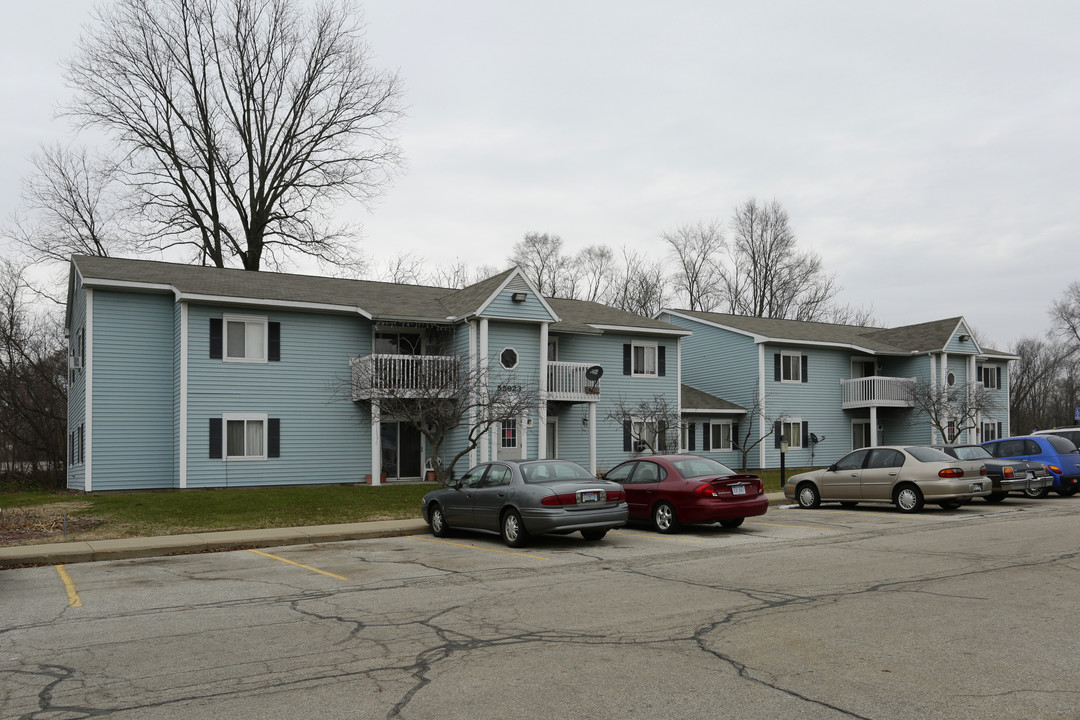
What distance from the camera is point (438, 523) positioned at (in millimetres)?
16141

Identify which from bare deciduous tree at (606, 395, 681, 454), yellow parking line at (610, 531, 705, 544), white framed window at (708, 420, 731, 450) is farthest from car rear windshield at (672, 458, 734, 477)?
white framed window at (708, 420, 731, 450)

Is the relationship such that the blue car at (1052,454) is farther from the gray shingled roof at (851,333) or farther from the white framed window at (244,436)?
the white framed window at (244,436)

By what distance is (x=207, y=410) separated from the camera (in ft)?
82.7

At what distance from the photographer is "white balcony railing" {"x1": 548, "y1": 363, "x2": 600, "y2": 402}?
29.5 metres

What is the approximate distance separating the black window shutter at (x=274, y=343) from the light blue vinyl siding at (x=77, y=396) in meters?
4.91

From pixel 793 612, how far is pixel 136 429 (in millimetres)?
22036

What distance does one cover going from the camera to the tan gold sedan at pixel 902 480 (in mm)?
18219

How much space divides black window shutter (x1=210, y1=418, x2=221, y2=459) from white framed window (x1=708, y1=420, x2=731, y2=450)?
67.3 ft

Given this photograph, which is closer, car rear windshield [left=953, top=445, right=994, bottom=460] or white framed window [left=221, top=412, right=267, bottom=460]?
car rear windshield [left=953, top=445, right=994, bottom=460]

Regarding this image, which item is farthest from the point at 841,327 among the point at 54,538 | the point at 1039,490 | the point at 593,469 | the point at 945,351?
the point at 54,538

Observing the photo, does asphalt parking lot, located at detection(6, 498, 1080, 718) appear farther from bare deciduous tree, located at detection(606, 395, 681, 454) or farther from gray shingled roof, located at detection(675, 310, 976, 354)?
gray shingled roof, located at detection(675, 310, 976, 354)

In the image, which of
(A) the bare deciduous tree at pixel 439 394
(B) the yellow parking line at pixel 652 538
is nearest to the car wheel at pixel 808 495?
(B) the yellow parking line at pixel 652 538

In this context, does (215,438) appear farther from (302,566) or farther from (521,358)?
(302,566)

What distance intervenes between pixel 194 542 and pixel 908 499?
14309 mm
